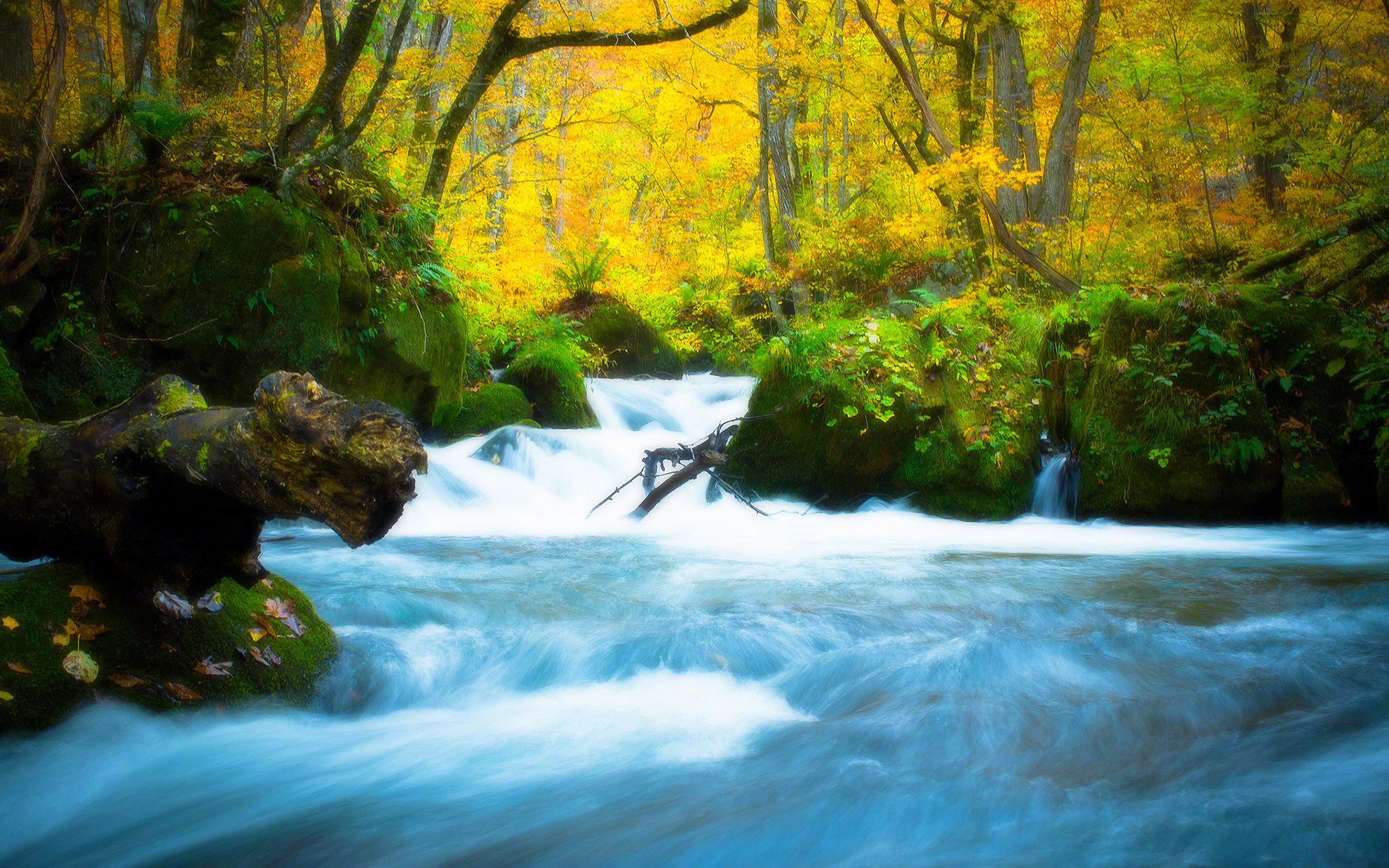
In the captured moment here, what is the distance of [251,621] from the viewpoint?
326 centimetres

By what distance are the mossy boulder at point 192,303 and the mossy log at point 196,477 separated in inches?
151

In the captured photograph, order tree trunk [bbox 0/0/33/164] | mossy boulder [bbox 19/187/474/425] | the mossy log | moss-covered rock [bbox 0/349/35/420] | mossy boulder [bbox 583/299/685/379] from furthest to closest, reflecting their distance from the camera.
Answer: mossy boulder [bbox 583/299/685/379], mossy boulder [bbox 19/187/474/425], tree trunk [bbox 0/0/33/164], moss-covered rock [bbox 0/349/35/420], the mossy log

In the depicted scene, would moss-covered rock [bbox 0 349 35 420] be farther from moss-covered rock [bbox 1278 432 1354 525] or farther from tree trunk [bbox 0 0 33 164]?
moss-covered rock [bbox 1278 432 1354 525]

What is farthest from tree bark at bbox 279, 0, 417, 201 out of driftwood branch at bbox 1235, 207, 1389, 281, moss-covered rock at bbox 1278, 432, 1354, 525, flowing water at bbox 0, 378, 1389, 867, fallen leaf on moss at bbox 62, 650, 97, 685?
moss-covered rock at bbox 1278, 432, 1354, 525

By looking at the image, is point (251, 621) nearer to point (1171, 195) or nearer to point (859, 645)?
point (859, 645)

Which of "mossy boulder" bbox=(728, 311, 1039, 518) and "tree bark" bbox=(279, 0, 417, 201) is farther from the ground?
"tree bark" bbox=(279, 0, 417, 201)

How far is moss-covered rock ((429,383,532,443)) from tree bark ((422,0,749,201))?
2.49 m

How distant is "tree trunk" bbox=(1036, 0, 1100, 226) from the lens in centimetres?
1076

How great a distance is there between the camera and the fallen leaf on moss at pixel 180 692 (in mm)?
2969

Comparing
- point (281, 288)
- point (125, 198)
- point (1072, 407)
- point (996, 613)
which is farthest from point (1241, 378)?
point (125, 198)

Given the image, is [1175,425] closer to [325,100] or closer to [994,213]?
[994,213]

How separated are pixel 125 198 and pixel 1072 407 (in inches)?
338

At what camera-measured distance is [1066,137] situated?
35.7 ft

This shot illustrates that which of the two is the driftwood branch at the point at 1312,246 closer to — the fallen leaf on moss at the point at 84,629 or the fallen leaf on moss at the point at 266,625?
the fallen leaf on moss at the point at 266,625
